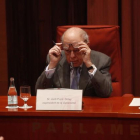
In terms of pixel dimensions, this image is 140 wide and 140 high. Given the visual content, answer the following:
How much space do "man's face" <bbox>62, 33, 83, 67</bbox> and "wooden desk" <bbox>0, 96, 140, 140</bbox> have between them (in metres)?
0.65

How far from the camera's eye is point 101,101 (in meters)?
2.38

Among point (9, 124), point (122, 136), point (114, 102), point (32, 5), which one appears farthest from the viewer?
point (32, 5)

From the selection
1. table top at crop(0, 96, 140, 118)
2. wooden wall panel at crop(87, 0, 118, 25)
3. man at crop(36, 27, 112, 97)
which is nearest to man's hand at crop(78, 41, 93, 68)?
man at crop(36, 27, 112, 97)

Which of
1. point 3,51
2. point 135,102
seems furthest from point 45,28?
point 135,102

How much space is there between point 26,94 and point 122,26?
181 cm

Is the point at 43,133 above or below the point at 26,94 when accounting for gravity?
below

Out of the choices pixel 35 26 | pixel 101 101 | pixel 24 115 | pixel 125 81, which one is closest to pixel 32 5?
pixel 35 26

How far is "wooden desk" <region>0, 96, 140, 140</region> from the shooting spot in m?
1.94

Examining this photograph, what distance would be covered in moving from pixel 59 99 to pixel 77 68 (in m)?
0.81

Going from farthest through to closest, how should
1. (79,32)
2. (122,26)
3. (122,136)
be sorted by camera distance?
(122,26), (79,32), (122,136)

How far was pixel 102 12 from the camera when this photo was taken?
3754 millimetres

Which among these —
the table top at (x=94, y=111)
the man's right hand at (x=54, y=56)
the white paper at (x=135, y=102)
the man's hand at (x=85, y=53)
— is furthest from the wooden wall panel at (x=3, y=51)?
the white paper at (x=135, y=102)

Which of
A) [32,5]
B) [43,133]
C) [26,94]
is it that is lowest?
[43,133]

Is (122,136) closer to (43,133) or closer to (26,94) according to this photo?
(43,133)
